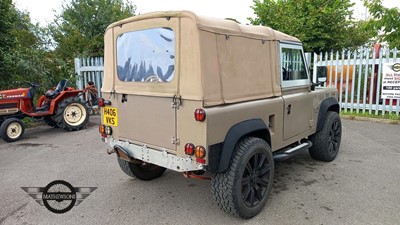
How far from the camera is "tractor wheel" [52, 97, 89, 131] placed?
7.74 metres

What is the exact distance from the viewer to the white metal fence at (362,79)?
28.3 feet

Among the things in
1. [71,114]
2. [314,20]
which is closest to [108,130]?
[71,114]

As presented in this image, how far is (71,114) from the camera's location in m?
8.05

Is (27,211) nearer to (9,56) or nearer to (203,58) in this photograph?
(203,58)

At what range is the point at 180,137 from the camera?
3.02 metres

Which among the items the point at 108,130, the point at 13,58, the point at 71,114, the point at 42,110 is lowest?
the point at 71,114

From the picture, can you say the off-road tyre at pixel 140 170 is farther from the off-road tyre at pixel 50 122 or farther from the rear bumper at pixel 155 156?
the off-road tyre at pixel 50 122

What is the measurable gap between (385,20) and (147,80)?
26.9ft

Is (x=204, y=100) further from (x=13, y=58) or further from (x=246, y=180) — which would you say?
(x=13, y=58)

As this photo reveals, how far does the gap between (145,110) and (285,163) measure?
291 centimetres

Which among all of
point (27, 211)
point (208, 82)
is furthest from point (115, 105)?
point (27, 211)

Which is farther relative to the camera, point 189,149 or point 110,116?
point 110,116

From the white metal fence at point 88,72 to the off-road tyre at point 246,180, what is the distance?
875 centimetres

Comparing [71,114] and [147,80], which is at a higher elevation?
[147,80]
